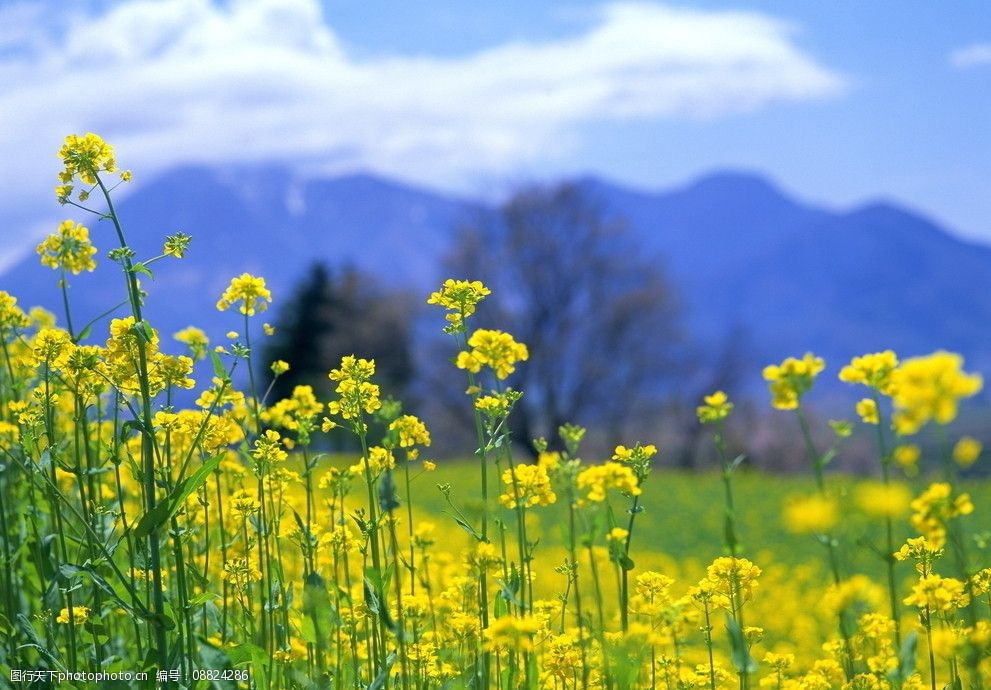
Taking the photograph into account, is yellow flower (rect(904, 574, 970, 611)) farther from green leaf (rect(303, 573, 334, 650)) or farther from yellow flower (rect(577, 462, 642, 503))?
green leaf (rect(303, 573, 334, 650))

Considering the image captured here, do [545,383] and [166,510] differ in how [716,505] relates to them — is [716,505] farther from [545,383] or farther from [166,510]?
[545,383]

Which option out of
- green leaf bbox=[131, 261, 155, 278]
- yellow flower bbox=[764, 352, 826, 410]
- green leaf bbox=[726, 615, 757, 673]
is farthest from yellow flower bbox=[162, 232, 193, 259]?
green leaf bbox=[726, 615, 757, 673]

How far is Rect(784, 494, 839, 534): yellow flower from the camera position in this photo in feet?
5.73

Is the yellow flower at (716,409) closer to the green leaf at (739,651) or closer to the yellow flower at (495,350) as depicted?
the yellow flower at (495,350)

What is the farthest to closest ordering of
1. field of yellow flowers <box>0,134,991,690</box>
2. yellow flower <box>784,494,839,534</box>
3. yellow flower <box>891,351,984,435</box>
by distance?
1. field of yellow flowers <box>0,134,991,690</box>
2. yellow flower <box>891,351,984,435</box>
3. yellow flower <box>784,494,839,534</box>

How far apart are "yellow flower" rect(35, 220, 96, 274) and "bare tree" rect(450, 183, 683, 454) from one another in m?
35.0

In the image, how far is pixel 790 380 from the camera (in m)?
2.37

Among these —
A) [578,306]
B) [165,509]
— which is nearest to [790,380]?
[165,509]

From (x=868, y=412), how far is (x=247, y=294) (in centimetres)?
200

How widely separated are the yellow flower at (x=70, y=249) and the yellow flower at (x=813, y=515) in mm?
3083

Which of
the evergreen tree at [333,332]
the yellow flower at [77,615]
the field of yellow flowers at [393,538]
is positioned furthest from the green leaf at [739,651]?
the evergreen tree at [333,332]

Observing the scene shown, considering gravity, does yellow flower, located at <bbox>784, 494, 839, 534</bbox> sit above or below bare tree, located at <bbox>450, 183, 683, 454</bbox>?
below

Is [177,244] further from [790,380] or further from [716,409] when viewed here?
[790,380]

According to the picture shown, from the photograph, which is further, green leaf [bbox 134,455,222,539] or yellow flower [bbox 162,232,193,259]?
yellow flower [bbox 162,232,193,259]
